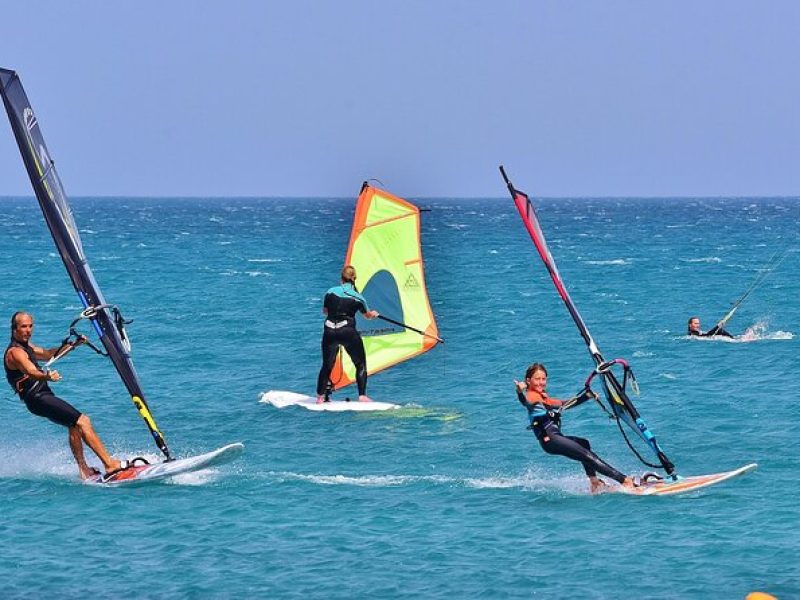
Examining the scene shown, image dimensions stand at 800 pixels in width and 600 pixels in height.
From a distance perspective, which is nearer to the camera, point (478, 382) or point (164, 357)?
point (478, 382)

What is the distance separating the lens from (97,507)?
16719 mm

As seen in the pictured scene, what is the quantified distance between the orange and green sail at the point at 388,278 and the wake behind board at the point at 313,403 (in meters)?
1.36

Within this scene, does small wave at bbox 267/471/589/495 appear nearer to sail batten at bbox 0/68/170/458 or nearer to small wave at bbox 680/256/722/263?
sail batten at bbox 0/68/170/458

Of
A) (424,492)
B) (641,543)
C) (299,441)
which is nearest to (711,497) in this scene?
(641,543)

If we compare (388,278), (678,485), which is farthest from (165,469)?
(388,278)

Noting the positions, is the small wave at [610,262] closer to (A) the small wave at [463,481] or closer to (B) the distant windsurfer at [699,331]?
(B) the distant windsurfer at [699,331]

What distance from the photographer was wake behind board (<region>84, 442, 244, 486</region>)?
17.5m

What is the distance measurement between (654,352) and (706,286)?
995 inches

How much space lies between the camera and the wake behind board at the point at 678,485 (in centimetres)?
1681

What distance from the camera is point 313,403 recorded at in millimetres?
23828
